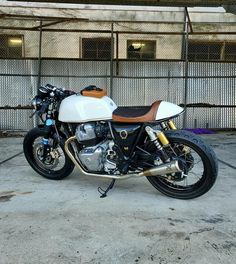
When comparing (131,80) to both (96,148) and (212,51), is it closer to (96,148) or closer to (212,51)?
(212,51)

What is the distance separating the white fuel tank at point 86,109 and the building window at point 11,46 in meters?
6.90

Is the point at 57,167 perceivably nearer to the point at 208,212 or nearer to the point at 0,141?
the point at 208,212

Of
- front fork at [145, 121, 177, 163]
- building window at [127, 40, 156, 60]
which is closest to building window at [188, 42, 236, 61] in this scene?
building window at [127, 40, 156, 60]

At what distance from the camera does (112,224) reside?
9.34 feet

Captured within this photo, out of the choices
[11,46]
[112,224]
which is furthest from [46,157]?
[11,46]

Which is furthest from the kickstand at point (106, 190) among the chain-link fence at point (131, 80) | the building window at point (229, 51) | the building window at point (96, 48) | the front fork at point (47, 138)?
the building window at point (229, 51)

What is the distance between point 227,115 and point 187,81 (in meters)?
1.37

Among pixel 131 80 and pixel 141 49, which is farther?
pixel 141 49

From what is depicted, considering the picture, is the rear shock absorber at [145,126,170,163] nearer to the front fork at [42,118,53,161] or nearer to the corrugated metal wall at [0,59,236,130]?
the front fork at [42,118,53,161]

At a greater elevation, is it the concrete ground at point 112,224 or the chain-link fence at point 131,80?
the chain-link fence at point 131,80

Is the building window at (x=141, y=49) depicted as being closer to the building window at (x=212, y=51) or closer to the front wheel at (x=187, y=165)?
the building window at (x=212, y=51)

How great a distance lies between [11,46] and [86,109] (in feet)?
23.7

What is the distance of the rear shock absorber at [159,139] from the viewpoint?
3.39 m

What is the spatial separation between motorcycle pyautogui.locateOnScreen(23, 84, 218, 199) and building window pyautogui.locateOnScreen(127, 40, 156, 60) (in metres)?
6.71
